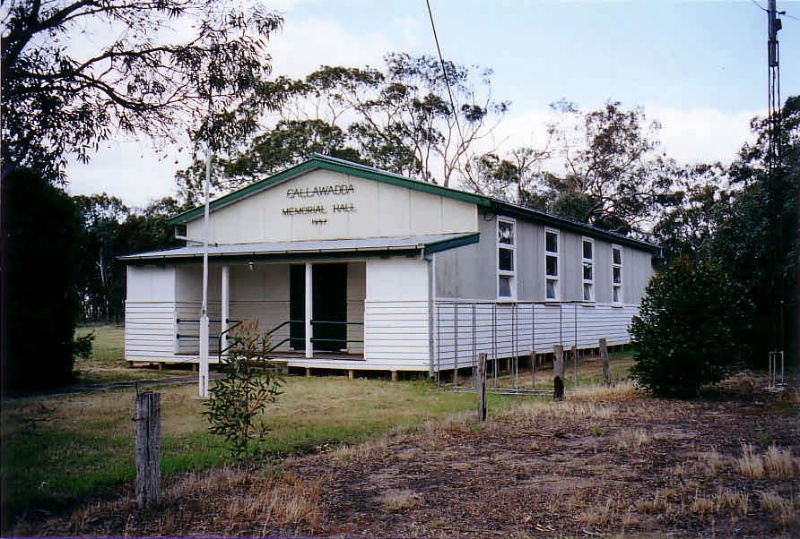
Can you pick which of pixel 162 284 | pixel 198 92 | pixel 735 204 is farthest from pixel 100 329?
pixel 198 92

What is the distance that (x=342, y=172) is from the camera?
66.4 feet

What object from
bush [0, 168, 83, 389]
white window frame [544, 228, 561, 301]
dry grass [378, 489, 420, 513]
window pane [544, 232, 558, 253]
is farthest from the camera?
window pane [544, 232, 558, 253]

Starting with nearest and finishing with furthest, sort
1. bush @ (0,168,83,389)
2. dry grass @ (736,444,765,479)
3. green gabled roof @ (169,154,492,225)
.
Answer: dry grass @ (736,444,765,479), bush @ (0,168,83,389), green gabled roof @ (169,154,492,225)

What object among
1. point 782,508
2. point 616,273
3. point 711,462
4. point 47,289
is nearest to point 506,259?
point 616,273

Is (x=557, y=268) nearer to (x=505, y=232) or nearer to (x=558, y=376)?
(x=505, y=232)

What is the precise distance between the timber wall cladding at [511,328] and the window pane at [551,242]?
1.60m

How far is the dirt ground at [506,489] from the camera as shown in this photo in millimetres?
5613

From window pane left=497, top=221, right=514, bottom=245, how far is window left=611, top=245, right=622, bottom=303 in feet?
26.8

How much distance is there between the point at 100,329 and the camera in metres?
46.1

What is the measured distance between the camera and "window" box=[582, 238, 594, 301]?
979 inches

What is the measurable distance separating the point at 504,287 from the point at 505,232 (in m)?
1.38

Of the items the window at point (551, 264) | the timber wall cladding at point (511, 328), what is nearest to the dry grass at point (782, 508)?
the timber wall cladding at point (511, 328)

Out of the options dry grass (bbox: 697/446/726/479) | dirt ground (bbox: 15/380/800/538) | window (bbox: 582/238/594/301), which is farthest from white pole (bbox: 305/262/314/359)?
dry grass (bbox: 697/446/726/479)

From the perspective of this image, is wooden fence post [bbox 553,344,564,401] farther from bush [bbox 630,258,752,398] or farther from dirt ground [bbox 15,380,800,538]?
dirt ground [bbox 15,380,800,538]
